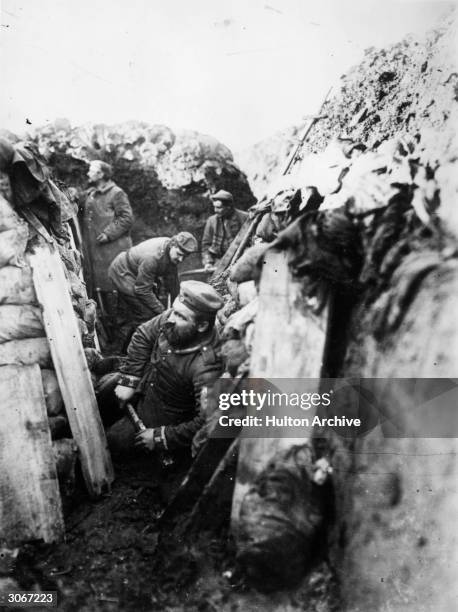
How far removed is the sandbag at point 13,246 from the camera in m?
2.71

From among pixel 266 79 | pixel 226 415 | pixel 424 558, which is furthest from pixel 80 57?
pixel 424 558

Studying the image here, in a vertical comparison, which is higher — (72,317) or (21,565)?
(72,317)

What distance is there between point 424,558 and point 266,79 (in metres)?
2.62

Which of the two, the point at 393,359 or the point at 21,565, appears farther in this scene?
the point at 21,565

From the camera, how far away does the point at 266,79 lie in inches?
110

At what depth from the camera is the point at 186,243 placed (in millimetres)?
3756

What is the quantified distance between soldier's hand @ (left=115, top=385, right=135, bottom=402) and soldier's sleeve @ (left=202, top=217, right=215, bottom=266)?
4.11ft

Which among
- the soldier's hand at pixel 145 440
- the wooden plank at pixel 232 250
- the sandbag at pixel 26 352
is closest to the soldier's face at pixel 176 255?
the wooden plank at pixel 232 250

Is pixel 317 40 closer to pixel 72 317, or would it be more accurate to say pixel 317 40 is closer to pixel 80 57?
pixel 80 57

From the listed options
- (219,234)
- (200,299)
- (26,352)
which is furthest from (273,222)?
(26,352)

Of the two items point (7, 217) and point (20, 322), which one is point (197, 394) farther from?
point (7, 217)

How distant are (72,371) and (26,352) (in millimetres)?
274

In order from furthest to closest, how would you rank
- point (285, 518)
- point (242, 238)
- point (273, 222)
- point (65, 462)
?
point (242, 238) < point (273, 222) < point (65, 462) < point (285, 518)

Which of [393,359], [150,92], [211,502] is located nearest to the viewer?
[393,359]
